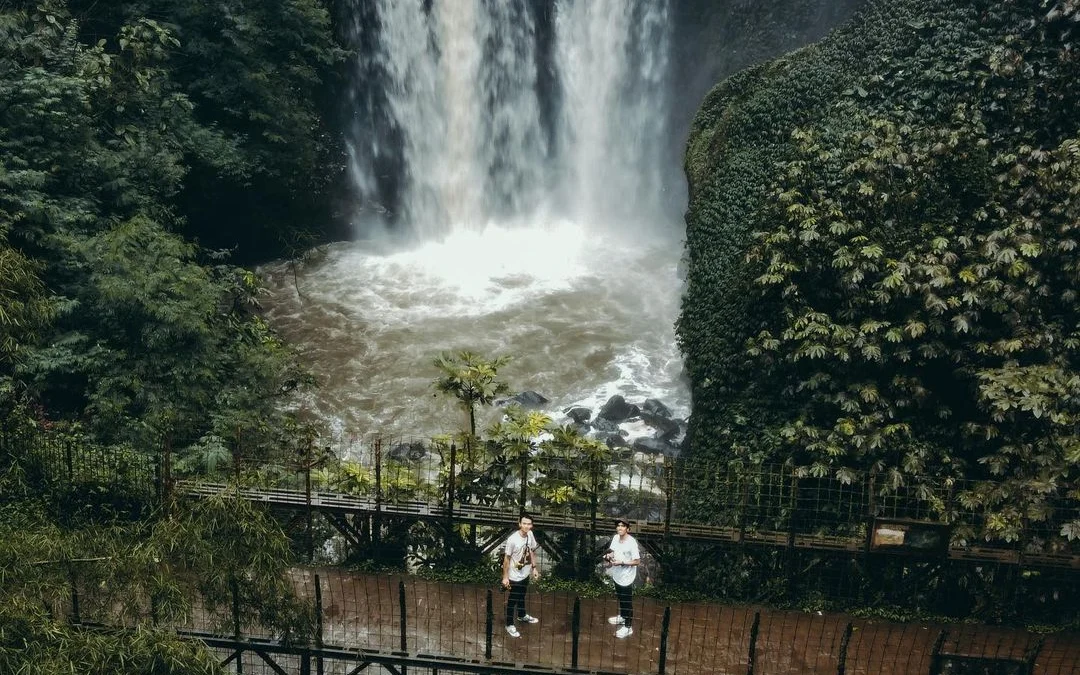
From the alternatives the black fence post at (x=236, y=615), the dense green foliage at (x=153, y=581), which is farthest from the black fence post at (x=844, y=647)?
the black fence post at (x=236, y=615)

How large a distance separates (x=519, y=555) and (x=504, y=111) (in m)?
20.1

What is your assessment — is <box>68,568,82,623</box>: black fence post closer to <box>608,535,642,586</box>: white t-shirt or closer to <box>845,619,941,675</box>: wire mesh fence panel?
<box>608,535,642,586</box>: white t-shirt

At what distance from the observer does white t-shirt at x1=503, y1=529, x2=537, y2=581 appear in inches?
388

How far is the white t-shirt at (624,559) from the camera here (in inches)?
391

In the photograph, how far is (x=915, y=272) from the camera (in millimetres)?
13047

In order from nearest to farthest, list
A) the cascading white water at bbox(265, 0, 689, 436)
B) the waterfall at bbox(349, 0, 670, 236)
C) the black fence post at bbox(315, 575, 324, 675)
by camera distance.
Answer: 1. the black fence post at bbox(315, 575, 324, 675)
2. the cascading white water at bbox(265, 0, 689, 436)
3. the waterfall at bbox(349, 0, 670, 236)

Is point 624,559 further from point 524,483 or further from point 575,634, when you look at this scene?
point 524,483

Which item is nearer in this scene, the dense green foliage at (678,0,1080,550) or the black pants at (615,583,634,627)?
the black pants at (615,583,634,627)

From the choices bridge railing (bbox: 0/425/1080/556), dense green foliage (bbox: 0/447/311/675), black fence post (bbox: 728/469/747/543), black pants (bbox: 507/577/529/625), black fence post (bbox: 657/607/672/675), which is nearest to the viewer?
dense green foliage (bbox: 0/447/311/675)

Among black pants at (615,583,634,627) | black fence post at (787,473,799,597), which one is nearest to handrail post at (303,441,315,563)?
black pants at (615,583,634,627)

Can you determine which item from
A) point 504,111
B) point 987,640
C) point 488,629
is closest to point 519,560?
point 488,629

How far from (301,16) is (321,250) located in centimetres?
648

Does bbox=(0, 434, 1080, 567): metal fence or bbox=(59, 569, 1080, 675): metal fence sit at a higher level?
bbox=(0, 434, 1080, 567): metal fence

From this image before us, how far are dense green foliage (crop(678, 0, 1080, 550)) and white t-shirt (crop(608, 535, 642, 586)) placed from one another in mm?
3216
